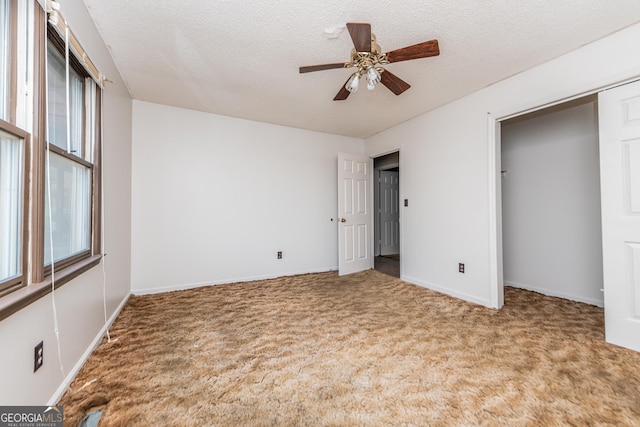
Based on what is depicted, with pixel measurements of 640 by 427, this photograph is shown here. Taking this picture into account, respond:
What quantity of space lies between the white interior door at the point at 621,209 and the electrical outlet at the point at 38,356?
A: 11.9 feet

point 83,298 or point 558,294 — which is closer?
point 83,298

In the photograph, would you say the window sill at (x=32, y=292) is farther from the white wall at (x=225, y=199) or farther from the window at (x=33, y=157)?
the white wall at (x=225, y=199)

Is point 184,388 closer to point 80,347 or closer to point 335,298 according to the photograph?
point 80,347

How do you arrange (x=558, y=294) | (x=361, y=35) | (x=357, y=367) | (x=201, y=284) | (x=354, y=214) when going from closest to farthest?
1. (x=361, y=35)
2. (x=357, y=367)
3. (x=558, y=294)
4. (x=201, y=284)
5. (x=354, y=214)

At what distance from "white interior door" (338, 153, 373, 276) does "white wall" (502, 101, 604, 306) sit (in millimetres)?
1952

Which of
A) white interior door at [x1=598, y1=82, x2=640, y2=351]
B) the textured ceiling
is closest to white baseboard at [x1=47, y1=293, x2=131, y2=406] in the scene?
the textured ceiling

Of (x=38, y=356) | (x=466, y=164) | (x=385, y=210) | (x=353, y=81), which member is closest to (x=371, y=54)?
(x=353, y=81)

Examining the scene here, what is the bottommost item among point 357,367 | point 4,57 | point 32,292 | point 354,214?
point 357,367

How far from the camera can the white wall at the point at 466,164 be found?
2066 mm

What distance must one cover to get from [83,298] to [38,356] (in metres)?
0.57

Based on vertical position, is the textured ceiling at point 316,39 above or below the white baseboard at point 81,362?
above

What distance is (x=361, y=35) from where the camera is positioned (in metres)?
1.57

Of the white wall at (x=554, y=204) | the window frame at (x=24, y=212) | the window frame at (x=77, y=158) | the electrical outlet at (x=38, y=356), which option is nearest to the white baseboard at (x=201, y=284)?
the window frame at (x=77, y=158)

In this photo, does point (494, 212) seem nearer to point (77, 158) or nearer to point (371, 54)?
point (371, 54)
